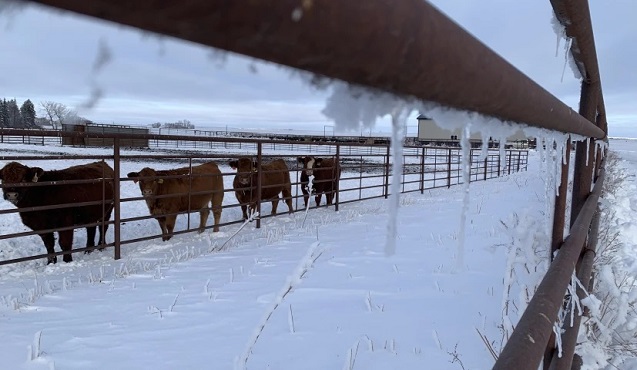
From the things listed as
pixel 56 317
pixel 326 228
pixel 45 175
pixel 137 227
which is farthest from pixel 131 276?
pixel 137 227

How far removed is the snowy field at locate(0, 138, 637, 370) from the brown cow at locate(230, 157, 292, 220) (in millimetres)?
2729

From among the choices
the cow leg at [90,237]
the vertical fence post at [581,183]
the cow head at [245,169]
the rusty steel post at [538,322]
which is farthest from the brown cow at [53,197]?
the rusty steel post at [538,322]

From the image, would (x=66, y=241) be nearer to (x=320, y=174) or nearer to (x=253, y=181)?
(x=253, y=181)

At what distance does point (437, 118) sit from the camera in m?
0.63

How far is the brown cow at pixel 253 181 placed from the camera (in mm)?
7977

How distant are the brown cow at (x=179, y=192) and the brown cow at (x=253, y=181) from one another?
0.44m

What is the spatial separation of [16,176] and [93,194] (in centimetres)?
111

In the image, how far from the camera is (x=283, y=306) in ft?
10.6

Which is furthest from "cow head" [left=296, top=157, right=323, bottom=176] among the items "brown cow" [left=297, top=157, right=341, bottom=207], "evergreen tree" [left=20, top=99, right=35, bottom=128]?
"evergreen tree" [left=20, top=99, right=35, bottom=128]

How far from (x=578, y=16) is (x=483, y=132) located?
0.73 metres

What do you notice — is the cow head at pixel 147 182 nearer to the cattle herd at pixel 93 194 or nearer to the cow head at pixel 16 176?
the cattle herd at pixel 93 194

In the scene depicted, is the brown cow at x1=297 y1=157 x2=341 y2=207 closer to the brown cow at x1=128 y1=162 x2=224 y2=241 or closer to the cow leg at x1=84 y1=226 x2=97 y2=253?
the brown cow at x1=128 y1=162 x2=224 y2=241

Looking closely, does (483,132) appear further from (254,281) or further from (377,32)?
(254,281)

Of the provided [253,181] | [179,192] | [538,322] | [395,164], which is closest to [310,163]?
[253,181]
